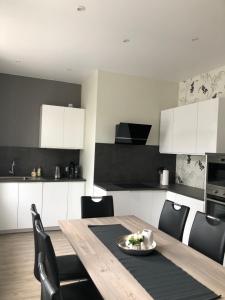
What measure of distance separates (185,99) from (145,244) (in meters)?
3.18

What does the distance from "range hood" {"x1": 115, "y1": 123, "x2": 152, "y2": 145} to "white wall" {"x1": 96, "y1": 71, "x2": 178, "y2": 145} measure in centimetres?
20

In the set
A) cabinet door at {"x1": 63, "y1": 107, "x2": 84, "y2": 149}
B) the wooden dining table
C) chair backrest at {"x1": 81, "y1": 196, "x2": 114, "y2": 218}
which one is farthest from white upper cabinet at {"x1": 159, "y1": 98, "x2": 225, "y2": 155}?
the wooden dining table

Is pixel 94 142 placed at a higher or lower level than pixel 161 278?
higher

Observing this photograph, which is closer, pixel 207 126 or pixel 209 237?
pixel 209 237

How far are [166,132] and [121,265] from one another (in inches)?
119

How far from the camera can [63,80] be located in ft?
15.6

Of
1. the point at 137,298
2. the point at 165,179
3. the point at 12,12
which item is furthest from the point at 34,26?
the point at 165,179

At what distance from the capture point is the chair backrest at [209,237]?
1.89 metres

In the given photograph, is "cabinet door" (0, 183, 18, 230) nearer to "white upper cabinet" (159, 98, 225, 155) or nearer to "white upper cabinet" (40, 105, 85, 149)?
"white upper cabinet" (40, 105, 85, 149)

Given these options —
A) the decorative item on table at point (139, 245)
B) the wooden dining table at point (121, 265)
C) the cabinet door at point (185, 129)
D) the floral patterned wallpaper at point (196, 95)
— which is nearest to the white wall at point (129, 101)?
the floral patterned wallpaper at point (196, 95)

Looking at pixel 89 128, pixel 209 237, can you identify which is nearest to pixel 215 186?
pixel 209 237

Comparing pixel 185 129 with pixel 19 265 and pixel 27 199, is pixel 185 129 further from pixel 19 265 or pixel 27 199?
pixel 19 265

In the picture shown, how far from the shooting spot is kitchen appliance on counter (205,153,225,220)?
2984 millimetres

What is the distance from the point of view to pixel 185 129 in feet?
12.7
